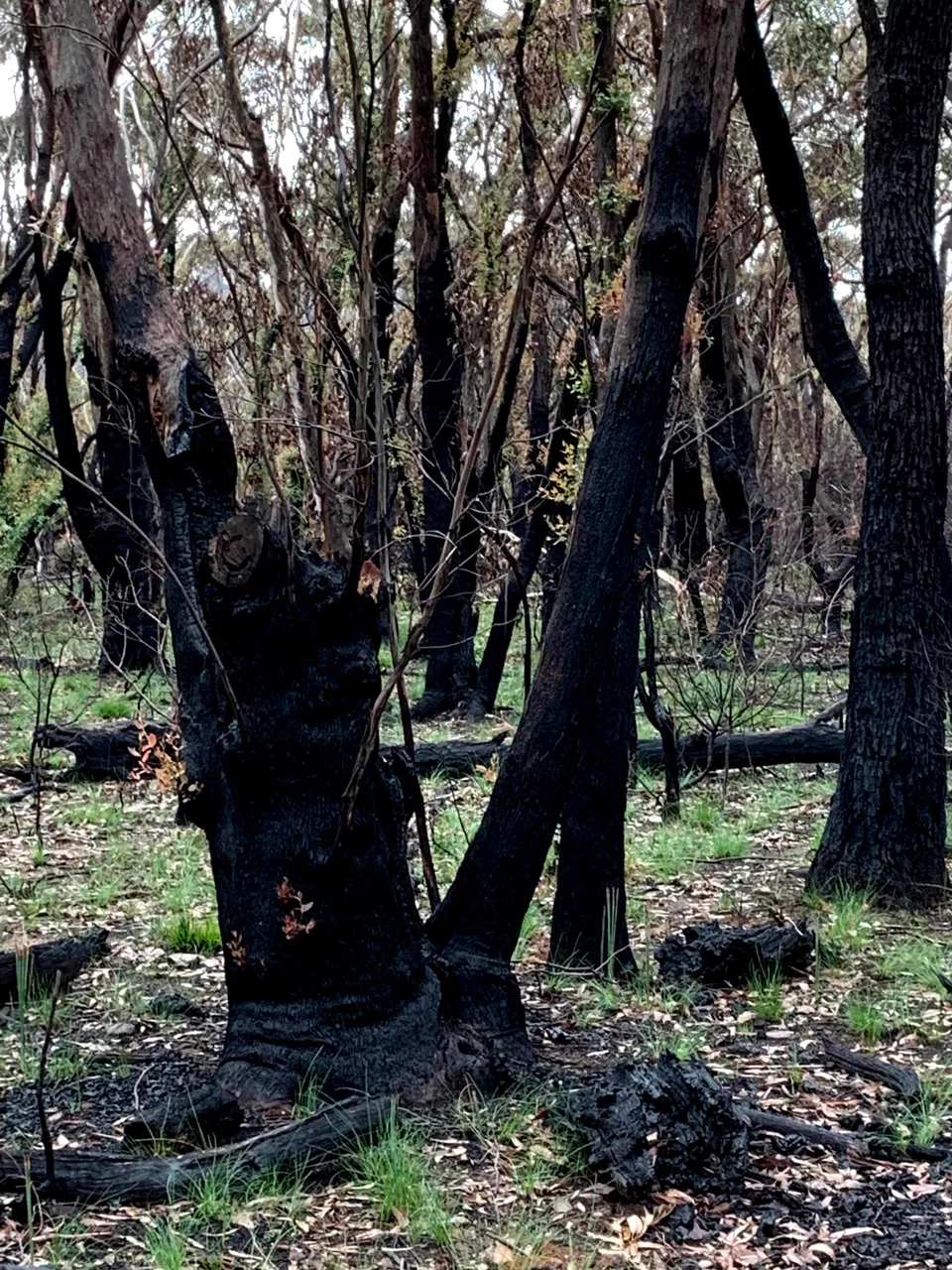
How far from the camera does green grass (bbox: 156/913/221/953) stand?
5.89 metres

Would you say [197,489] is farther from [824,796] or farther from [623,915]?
[824,796]

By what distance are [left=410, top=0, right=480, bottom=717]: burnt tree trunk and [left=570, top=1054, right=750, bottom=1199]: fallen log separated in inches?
319

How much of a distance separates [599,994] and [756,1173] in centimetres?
153

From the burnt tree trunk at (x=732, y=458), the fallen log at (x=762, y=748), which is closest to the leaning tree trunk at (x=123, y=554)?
the fallen log at (x=762, y=748)

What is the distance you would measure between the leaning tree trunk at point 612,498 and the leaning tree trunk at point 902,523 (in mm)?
2519

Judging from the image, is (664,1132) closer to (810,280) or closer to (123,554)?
(810,280)

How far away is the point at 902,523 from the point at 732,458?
32.6 feet

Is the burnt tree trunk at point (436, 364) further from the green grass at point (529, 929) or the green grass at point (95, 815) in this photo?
the green grass at point (529, 929)

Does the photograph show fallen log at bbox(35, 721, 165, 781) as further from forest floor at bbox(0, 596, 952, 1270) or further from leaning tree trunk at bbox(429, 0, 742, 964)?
leaning tree trunk at bbox(429, 0, 742, 964)

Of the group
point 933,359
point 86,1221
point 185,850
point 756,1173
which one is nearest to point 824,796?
point 933,359

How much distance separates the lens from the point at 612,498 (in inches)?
172

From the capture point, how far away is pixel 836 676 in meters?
16.0

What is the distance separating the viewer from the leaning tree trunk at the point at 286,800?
3838 mm

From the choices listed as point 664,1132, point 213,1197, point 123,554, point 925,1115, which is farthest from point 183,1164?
point 123,554
